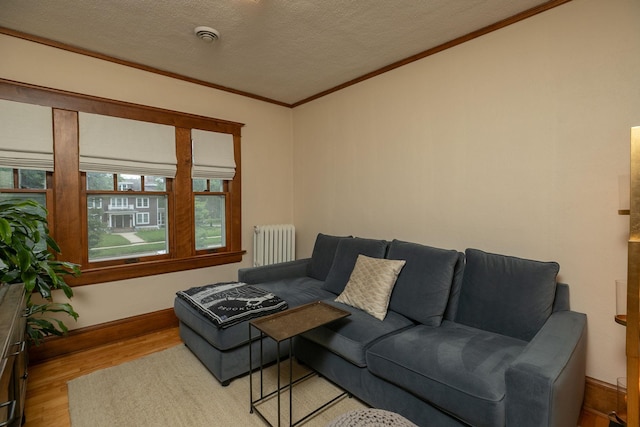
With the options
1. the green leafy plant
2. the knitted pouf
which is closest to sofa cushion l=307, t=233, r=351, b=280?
the knitted pouf

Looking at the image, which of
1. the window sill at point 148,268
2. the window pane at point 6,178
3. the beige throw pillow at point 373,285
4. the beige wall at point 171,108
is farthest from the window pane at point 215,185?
the beige throw pillow at point 373,285

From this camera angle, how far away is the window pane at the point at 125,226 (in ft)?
9.57

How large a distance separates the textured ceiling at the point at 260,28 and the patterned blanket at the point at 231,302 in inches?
80.8

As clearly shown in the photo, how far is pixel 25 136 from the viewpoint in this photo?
2.49m

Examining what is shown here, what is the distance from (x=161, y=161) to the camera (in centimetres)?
314

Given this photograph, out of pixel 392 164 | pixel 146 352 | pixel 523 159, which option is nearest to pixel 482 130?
pixel 523 159

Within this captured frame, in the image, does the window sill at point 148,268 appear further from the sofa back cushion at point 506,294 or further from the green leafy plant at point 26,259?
the sofa back cushion at point 506,294

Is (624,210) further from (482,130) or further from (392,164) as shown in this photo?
(392,164)

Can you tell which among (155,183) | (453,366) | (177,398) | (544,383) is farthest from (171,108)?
(544,383)

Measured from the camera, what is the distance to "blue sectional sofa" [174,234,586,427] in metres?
1.39

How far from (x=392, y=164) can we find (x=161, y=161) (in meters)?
2.29

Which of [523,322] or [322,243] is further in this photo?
[322,243]

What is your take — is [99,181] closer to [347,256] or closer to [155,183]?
[155,183]

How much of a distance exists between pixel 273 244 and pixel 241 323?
172cm
